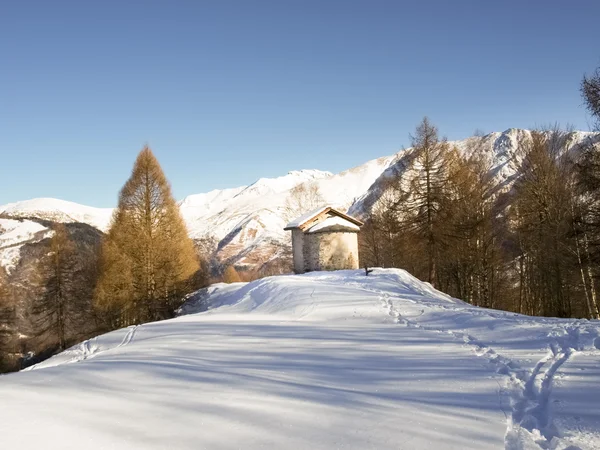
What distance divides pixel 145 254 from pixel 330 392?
20211 mm

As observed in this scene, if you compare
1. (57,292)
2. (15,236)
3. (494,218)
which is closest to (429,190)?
(494,218)

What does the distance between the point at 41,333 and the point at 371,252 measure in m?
28.0

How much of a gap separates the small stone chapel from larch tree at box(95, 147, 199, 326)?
25.8ft

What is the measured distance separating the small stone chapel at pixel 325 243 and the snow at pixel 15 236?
37.4 metres

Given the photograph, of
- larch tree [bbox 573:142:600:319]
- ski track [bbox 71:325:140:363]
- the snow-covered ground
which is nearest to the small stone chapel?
larch tree [bbox 573:142:600:319]

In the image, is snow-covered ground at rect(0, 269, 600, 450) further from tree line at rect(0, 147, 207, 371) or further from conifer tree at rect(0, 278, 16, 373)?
conifer tree at rect(0, 278, 16, 373)

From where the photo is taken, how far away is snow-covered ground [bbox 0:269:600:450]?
378 cm

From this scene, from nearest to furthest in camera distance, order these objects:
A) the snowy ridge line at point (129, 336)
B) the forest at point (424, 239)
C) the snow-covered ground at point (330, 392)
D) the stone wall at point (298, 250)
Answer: the snow-covered ground at point (330, 392), the snowy ridge line at point (129, 336), the forest at point (424, 239), the stone wall at point (298, 250)

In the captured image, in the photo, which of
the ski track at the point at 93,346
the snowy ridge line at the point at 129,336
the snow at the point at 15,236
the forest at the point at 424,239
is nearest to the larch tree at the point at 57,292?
the forest at the point at 424,239

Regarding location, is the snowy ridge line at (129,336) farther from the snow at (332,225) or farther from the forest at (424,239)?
the snow at (332,225)

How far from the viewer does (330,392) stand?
201 inches

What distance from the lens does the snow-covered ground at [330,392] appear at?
12.4ft

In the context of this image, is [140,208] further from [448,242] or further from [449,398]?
[449,398]

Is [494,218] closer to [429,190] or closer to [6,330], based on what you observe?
[429,190]
